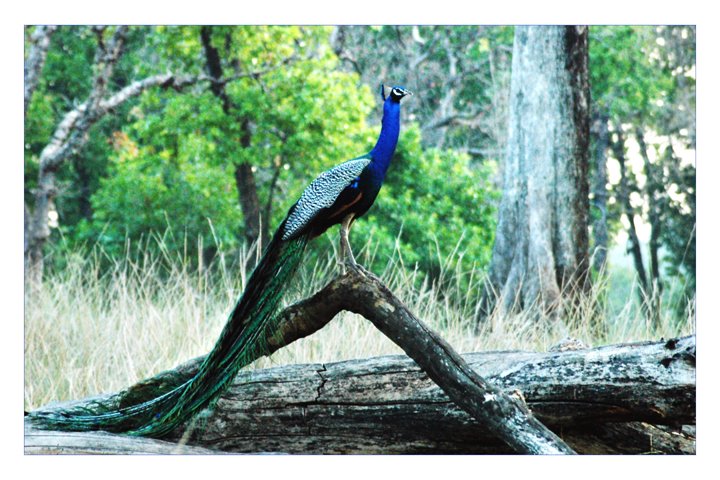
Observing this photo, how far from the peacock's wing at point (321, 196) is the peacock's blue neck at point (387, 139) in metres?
0.04

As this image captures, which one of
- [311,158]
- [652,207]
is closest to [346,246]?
[311,158]

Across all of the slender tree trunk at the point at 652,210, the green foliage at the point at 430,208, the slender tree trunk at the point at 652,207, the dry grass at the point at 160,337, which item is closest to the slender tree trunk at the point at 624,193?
the slender tree trunk at the point at 652,210

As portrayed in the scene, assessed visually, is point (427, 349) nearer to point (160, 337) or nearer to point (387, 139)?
point (387, 139)

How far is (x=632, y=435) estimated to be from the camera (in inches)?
134

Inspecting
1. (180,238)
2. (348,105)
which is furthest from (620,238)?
(180,238)

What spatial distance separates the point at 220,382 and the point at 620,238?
8.76 metres

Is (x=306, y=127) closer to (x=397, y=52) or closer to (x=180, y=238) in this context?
(x=180, y=238)

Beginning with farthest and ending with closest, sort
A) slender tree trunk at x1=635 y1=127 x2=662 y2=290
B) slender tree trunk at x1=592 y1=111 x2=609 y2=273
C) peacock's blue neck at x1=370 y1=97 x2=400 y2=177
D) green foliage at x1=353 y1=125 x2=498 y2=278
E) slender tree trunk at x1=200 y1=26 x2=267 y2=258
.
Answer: slender tree trunk at x1=592 y1=111 x2=609 y2=273 → slender tree trunk at x1=200 y1=26 x2=267 y2=258 → slender tree trunk at x1=635 y1=127 x2=662 y2=290 → green foliage at x1=353 y1=125 x2=498 y2=278 → peacock's blue neck at x1=370 y1=97 x2=400 y2=177

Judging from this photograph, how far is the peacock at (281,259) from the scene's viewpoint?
3.41 m

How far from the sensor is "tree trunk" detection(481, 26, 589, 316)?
6.65 meters

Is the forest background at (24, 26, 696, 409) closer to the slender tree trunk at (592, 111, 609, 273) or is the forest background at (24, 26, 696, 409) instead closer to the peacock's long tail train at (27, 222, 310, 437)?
the slender tree trunk at (592, 111, 609, 273)

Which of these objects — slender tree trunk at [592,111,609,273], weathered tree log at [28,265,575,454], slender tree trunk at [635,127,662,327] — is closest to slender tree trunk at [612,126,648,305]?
slender tree trunk at [592,111,609,273]

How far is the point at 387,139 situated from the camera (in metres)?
3.51

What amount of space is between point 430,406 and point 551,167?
3746 mm
